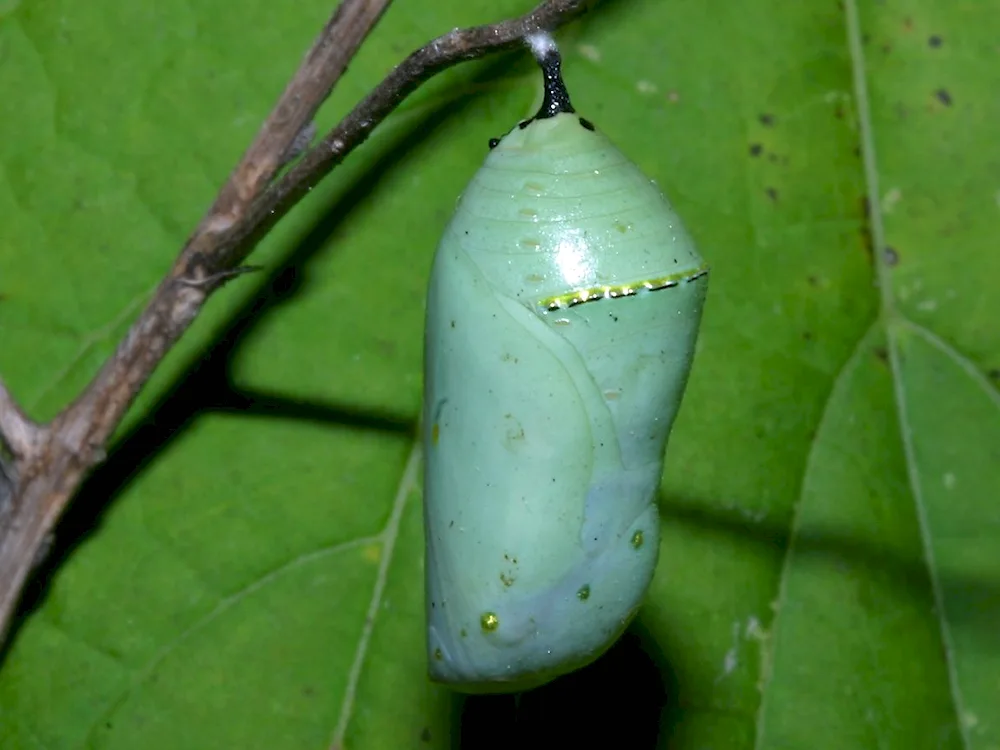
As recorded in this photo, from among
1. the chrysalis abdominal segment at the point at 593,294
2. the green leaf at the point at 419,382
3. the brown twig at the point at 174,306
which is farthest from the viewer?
the green leaf at the point at 419,382

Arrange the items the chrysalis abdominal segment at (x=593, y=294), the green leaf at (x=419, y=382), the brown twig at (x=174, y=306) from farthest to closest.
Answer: the green leaf at (x=419, y=382), the brown twig at (x=174, y=306), the chrysalis abdominal segment at (x=593, y=294)

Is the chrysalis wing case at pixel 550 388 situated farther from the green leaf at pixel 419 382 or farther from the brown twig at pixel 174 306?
the green leaf at pixel 419 382

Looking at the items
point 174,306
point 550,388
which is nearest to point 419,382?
point 174,306

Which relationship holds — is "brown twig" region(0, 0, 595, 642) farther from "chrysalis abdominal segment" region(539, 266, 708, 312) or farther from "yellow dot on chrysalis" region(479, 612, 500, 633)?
"yellow dot on chrysalis" region(479, 612, 500, 633)

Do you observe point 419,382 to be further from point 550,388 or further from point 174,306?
point 550,388

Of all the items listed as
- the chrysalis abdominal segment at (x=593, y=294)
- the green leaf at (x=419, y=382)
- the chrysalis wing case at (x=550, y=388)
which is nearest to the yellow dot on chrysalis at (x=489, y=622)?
the chrysalis wing case at (x=550, y=388)

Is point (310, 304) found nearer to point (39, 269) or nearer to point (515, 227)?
point (39, 269)

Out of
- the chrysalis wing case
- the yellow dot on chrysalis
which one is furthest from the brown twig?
the yellow dot on chrysalis
